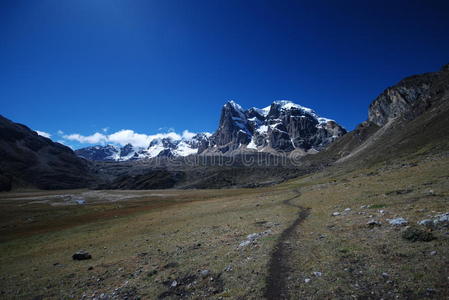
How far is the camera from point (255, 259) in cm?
1430

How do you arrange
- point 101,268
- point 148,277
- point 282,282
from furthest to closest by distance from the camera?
point 101,268 → point 148,277 → point 282,282

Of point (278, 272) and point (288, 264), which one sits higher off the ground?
point (288, 264)

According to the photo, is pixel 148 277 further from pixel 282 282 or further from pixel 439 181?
pixel 439 181

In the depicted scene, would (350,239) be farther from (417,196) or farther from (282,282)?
(417,196)

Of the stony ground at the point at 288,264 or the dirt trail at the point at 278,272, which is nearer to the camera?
the stony ground at the point at 288,264

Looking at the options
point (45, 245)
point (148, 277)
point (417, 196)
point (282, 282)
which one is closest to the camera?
point (282, 282)

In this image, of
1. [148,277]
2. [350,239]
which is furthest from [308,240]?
[148,277]

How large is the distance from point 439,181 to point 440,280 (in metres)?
24.6

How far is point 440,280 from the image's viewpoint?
8758mm

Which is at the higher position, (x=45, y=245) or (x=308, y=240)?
(x=308, y=240)

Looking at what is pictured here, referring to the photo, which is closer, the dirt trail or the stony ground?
the stony ground

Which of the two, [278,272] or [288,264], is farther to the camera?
[288,264]

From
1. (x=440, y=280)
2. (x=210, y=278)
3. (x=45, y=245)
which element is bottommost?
(x=45, y=245)

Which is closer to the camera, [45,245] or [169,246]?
[169,246]
